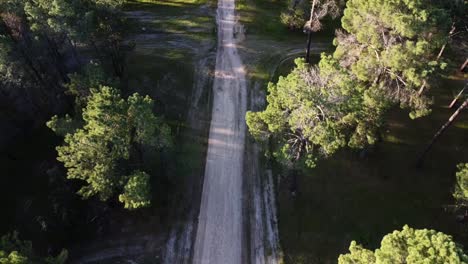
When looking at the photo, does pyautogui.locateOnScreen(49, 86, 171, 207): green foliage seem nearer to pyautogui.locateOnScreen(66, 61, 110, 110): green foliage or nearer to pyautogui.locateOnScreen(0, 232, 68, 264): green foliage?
pyautogui.locateOnScreen(66, 61, 110, 110): green foliage

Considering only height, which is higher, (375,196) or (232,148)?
(232,148)

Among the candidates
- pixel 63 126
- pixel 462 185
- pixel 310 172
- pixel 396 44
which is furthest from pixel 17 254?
pixel 462 185

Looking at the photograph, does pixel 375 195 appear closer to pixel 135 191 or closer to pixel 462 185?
pixel 462 185

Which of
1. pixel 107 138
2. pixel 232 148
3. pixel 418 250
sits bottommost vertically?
pixel 232 148

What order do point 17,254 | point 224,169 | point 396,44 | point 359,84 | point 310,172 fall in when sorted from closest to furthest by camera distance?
1. point 17,254
2. point 396,44
3. point 359,84
4. point 310,172
5. point 224,169

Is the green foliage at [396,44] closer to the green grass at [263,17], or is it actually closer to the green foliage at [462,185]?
the green foliage at [462,185]

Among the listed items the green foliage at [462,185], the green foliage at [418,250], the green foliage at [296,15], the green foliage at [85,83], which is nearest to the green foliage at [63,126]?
the green foliage at [85,83]

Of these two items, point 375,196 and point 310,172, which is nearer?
point 375,196
